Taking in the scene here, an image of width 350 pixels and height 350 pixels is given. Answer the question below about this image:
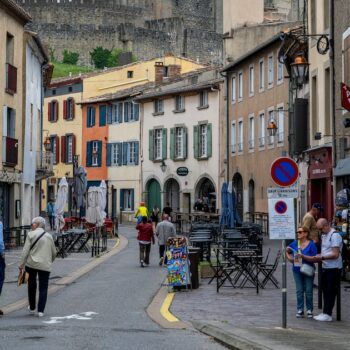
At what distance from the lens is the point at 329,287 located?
48.0 feet

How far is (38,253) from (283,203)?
4.07 metres

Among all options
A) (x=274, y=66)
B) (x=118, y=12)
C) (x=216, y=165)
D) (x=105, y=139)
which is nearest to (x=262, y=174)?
(x=274, y=66)

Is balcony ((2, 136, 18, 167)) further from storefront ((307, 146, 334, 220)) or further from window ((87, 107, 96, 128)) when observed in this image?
window ((87, 107, 96, 128))

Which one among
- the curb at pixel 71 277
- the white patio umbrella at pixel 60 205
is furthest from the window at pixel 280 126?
the white patio umbrella at pixel 60 205

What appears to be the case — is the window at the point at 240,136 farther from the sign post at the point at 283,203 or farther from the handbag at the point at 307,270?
the sign post at the point at 283,203

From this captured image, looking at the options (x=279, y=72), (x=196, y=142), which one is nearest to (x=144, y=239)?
(x=279, y=72)

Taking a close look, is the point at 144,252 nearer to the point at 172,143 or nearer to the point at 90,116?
the point at 172,143

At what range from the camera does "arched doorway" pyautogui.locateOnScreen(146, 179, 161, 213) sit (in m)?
57.9

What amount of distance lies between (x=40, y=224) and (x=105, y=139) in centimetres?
4794

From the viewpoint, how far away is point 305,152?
3309 centimetres

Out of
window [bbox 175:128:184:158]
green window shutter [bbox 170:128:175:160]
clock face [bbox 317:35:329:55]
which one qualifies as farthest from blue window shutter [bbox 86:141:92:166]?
clock face [bbox 317:35:329:55]

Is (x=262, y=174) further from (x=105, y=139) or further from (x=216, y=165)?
(x=105, y=139)

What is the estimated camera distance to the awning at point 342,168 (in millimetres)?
22191

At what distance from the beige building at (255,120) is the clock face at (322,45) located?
963cm
